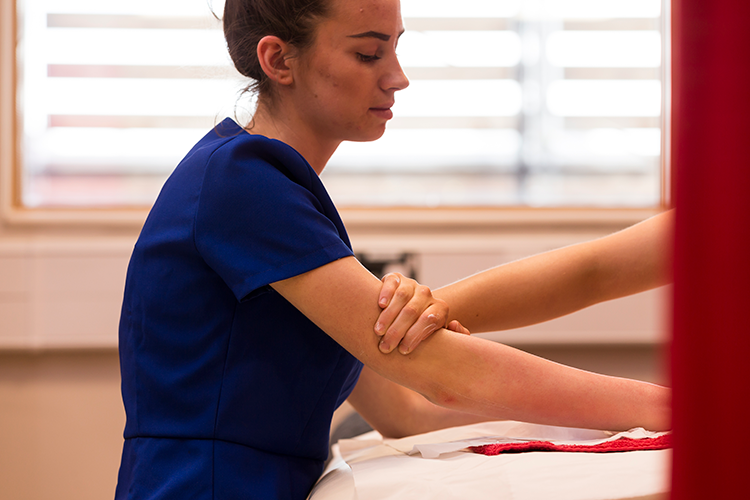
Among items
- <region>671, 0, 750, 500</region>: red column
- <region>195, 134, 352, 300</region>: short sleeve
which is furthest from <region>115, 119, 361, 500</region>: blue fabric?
<region>671, 0, 750, 500</region>: red column

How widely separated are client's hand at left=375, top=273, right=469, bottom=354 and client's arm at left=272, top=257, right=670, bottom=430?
11 mm

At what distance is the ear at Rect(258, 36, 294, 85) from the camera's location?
0.84 meters

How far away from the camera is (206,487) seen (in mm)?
721

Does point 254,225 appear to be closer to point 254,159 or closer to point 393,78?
point 254,159

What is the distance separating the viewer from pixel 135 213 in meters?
1.67

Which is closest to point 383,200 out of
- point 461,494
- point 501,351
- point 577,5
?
point 577,5

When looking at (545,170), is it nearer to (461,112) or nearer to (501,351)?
(461,112)

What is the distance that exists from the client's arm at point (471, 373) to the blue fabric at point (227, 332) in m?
0.04

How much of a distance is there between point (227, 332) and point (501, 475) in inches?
13.8

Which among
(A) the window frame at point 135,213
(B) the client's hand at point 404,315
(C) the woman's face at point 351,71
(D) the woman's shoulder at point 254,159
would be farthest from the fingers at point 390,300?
(A) the window frame at point 135,213

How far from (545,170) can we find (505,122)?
0.61 ft

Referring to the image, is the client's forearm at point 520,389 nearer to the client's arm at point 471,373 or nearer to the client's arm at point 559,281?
the client's arm at point 471,373

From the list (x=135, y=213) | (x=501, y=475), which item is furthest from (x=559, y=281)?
(x=135, y=213)

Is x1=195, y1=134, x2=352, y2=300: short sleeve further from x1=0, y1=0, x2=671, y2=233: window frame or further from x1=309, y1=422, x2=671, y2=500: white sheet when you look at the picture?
x1=0, y1=0, x2=671, y2=233: window frame
